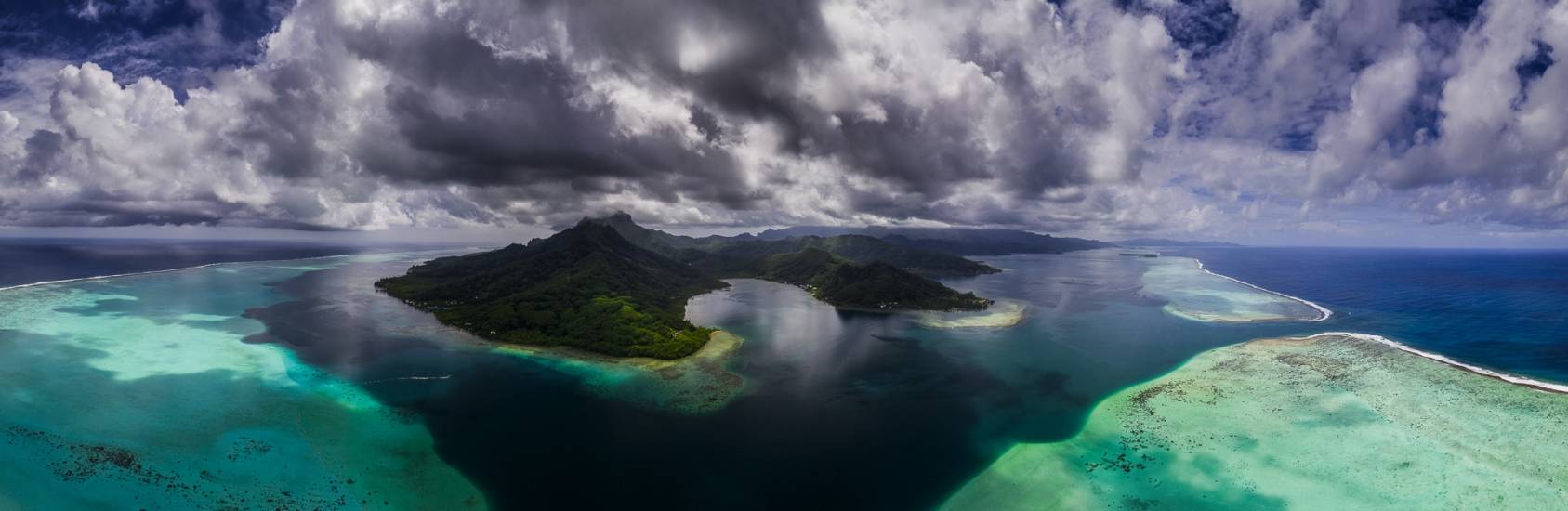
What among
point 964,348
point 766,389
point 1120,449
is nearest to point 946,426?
point 1120,449

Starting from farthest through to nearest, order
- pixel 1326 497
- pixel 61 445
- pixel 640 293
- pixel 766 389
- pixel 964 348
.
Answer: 1. pixel 640 293
2. pixel 964 348
3. pixel 766 389
4. pixel 61 445
5. pixel 1326 497

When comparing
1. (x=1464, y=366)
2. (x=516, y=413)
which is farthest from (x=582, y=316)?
(x=1464, y=366)

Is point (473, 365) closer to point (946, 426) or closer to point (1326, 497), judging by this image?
point (946, 426)

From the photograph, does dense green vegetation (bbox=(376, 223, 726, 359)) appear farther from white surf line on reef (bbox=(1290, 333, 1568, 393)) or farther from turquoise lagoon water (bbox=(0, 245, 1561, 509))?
white surf line on reef (bbox=(1290, 333, 1568, 393))

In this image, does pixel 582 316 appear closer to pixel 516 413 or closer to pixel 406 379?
pixel 406 379

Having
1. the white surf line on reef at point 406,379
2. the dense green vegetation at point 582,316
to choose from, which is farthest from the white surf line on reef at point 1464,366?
the white surf line on reef at point 406,379

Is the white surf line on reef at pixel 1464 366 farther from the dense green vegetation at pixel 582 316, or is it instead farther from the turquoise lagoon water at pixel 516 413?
the dense green vegetation at pixel 582 316

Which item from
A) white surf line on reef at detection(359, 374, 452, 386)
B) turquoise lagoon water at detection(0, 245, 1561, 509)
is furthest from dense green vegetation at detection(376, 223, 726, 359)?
white surf line on reef at detection(359, 374, 452, 386)
